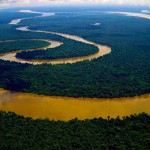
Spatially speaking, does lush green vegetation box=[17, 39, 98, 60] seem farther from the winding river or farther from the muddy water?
the muddy water

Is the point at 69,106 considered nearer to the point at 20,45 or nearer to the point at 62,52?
the point at 62,52

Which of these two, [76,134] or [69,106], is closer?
[76,134]

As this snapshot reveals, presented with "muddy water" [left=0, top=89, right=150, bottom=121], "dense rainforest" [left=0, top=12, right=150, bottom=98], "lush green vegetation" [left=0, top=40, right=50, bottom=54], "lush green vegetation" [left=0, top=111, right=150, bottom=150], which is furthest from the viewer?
"lush green vegetation" [left=0, top=40, right=50, bottom=54]

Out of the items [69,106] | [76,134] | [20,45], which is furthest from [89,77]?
[20,45]

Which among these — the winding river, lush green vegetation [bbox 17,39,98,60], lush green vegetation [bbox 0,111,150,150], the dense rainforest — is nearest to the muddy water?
the winding river

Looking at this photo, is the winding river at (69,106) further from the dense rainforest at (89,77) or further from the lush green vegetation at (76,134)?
the lush green vegetation at (76,134)
